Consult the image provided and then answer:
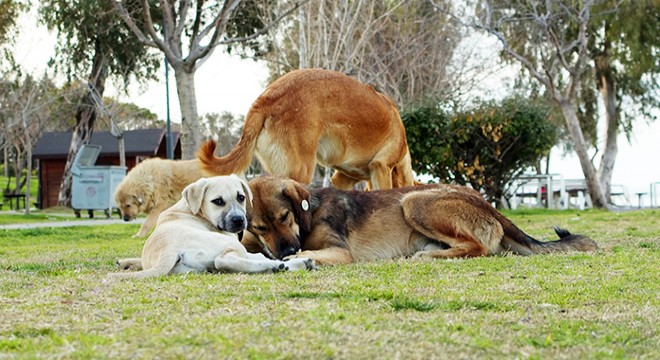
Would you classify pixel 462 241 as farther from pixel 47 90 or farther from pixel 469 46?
pixel 47 90

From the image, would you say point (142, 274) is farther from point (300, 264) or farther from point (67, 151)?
point (67, 151)

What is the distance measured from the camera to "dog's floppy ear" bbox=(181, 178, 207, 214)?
277 inches

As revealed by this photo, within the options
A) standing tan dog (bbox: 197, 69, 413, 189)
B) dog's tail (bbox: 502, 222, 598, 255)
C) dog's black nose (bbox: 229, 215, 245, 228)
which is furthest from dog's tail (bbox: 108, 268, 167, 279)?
dog's tail (bbox: 502, 222, 598, 255)

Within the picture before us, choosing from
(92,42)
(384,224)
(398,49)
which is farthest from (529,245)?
(92,42)

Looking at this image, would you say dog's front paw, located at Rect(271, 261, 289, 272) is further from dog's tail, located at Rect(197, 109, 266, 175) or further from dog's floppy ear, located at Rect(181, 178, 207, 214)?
dog's tail, located at Rect(197, 109, 266, 175)

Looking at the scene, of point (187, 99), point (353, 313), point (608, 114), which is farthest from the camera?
point (608, 114)

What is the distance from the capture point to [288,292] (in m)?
5.21

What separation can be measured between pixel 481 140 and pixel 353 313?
2171cm

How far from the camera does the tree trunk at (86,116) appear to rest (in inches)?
1502

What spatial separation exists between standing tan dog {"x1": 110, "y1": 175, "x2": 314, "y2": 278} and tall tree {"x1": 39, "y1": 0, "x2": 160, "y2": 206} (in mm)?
26362

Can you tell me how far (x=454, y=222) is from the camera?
779 centimetres

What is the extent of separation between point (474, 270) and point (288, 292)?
6.44ft

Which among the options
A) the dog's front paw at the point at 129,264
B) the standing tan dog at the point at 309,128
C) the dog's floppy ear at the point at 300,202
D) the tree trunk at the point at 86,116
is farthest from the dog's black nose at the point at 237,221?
the tree trunk at the point at 86,116

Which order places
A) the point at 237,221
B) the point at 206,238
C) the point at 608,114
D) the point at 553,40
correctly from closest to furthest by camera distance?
the point at 206,238, the point at 237,221, the point at 553,40, the point at 608,114
